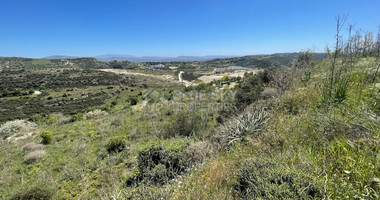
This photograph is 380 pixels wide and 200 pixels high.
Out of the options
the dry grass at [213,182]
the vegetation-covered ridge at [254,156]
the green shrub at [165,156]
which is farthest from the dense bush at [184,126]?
the dry grass at [213,182]

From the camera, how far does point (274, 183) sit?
1.62m

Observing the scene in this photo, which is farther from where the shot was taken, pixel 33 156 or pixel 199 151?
pixel 33 156

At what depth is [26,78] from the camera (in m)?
52.3

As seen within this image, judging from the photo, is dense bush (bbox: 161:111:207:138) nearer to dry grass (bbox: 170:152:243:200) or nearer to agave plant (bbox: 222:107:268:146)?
agave plant (bbox: 222:107:268:146)

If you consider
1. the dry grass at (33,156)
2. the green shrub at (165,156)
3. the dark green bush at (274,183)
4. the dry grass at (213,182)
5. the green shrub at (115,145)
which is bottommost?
the dry grass at (33,156)

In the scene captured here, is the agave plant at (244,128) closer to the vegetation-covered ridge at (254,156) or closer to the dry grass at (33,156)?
the vegetation-covered ridge at (254,156)

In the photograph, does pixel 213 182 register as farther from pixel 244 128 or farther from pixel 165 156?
pixel 244 128

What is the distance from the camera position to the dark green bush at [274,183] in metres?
1.40

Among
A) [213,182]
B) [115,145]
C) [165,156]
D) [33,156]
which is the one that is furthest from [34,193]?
[213,182]

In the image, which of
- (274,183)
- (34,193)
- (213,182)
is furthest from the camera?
(34,193)

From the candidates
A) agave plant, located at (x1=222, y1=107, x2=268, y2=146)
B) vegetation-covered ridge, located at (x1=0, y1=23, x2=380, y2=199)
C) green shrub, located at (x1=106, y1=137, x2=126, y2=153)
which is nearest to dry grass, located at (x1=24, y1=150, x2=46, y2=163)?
vegetation-covered ridge, located at (x1=0, y1=23, x2=380, y2=199)

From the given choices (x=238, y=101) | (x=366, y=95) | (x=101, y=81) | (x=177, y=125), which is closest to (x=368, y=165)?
(x=366, y=95)

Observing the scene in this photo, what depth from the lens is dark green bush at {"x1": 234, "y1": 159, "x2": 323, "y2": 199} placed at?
1402 mm

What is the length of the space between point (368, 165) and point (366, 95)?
2.37 metres
